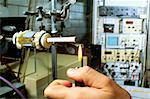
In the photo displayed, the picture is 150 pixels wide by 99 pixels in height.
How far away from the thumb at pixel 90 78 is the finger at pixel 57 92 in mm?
28

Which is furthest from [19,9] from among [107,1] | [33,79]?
[107,1]

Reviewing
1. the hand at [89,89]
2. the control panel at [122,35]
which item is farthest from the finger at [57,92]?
the control panel at [122,35]

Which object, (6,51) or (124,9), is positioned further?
(124,9)

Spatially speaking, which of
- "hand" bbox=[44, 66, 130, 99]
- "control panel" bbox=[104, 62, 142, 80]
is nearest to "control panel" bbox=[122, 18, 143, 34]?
"control panel" bbox=[104, 62, 142, 80]

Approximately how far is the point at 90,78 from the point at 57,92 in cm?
6

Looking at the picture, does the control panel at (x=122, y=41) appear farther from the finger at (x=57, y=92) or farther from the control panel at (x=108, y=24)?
the finger at (x=57, y=92)

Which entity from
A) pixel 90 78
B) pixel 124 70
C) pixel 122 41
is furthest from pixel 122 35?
pixel 90 78

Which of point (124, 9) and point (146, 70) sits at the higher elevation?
point (124, 9)

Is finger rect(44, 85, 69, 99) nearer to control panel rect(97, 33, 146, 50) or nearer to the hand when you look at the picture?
the hand

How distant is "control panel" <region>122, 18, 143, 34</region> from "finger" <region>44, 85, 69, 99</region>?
9.24ft

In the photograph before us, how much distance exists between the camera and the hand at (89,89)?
356 millimetres

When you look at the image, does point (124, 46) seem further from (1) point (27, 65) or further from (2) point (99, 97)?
(2) point (99, 97)

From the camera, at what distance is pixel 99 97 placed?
1.17ft

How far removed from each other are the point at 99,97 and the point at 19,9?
3.86 ft
